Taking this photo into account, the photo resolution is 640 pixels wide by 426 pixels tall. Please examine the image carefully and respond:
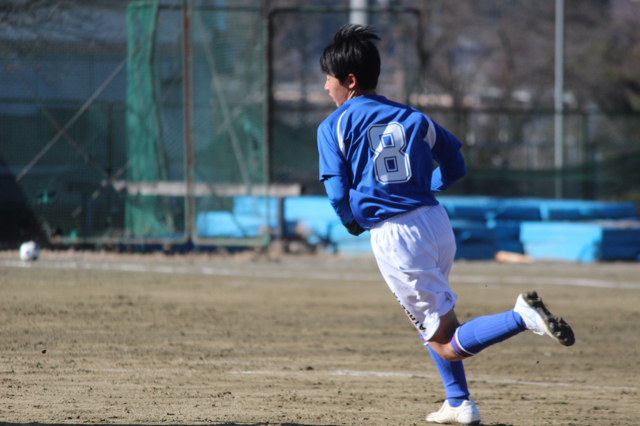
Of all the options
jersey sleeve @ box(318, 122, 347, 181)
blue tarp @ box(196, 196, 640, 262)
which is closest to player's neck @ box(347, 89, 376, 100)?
jersey sleeve @ box(318, 122, 347, 181)

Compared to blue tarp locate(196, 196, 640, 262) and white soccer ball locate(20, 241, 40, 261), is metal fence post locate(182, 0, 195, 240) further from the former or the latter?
white soccer ball locate(20, 241, 40, 261)

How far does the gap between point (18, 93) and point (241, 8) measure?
4.17 meters

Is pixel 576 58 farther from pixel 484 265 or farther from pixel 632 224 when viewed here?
pixel 484 265

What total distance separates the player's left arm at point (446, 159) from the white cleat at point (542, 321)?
0.70 m

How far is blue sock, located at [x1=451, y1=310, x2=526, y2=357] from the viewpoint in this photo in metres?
3.41

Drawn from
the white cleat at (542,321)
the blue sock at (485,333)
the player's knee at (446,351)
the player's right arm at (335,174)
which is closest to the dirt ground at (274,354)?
the player's knee at (446,351)

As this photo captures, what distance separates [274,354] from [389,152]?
280 centimetres

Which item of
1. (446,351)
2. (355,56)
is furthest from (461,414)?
(355,56)

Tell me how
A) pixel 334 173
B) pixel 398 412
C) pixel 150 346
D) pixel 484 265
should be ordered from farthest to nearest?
pixel 484 265 → pixel 150 346 → pixel 398 412 → pixel 334 173

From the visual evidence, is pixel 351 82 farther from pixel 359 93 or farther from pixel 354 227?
pixel 354 227

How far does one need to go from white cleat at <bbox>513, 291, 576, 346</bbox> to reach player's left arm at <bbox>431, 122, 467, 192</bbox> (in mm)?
701

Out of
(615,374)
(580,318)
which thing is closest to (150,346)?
(615,374)

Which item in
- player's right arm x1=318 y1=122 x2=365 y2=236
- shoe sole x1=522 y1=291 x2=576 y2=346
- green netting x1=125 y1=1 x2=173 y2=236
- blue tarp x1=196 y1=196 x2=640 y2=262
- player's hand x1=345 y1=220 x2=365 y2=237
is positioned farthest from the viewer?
green netting x1=125 y1=1 x2=173 y2=236

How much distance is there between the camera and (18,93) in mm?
12359
